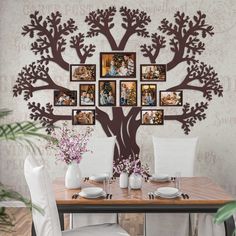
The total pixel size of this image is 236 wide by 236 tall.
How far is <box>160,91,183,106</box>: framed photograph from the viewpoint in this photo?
4789mm

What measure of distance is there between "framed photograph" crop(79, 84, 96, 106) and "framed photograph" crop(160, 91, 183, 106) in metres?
0.82

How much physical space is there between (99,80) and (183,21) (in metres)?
1.21

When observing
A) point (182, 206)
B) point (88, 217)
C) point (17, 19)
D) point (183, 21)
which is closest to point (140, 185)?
point (182, 206)

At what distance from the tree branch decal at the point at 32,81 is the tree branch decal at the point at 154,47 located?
106 cm

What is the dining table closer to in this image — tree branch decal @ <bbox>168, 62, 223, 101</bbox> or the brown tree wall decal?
the brown tree wall decal

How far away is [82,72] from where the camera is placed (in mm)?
4809

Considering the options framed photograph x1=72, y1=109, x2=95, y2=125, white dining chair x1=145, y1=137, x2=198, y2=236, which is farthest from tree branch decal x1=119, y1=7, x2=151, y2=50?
white dining chair x1=145, y1=137, x2=198, y2=236

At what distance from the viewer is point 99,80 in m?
4.81

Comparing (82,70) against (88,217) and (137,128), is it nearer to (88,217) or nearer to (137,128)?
(137,128)

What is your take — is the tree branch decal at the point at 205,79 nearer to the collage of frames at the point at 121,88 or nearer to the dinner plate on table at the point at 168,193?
the collage of frames at the point at 121,88

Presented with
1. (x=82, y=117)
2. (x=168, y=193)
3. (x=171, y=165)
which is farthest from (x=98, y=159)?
(x=168, y=193)

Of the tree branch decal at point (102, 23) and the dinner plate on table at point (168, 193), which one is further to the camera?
the tree branch decal at point (102, 23)

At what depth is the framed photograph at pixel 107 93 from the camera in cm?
480

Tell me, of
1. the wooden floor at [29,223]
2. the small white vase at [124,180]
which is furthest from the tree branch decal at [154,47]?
the small white vase at [124,180]
